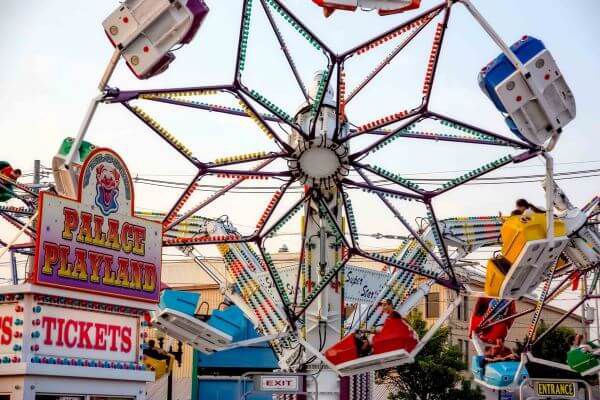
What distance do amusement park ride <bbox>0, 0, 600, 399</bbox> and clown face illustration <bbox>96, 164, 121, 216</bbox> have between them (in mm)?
1482

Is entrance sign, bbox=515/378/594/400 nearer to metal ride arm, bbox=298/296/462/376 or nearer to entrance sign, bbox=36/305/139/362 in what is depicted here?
metal ride arm, bbox=298/296/462/376

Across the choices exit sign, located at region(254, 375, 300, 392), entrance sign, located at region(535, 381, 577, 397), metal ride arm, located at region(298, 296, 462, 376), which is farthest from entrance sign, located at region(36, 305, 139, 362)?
entrance sign, located at region(535, 381, 577, 397)

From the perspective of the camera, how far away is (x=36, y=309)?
45.3ft

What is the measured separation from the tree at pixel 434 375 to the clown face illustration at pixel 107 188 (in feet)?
102

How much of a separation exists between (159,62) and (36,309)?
5484 millimetres

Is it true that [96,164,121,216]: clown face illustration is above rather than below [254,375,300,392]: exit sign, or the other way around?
above

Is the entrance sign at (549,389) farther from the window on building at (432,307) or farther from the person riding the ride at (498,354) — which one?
the window on building at (432,307)

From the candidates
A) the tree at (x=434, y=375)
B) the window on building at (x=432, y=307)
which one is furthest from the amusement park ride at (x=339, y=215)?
the window on building at (x=432, y=307)

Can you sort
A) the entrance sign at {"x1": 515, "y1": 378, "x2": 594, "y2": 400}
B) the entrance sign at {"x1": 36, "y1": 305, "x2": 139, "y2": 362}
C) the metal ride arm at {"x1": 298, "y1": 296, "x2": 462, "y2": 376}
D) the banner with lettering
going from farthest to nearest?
the metal ride arm at {"x1": 298, "y1": 296, "x2": 462, "y2": 376}, the entrance sign at {"x1": 515, "y1": 378, "x2": 594, "y2": 400}, the entrance sign at {"x1": 36, "y1": 305, "x2": 139, "y2": 362}, the banner with lettering

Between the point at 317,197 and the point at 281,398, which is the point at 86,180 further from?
the point at 281,398

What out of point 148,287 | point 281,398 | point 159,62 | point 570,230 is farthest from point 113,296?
point 570,230

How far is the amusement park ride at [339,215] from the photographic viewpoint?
19.0 meters

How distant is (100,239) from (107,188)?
90 cm

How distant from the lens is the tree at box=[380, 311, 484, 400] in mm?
44969
